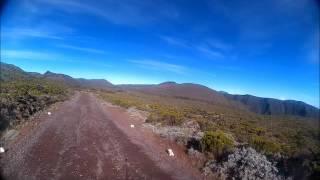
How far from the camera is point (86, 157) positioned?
1085 centimetres

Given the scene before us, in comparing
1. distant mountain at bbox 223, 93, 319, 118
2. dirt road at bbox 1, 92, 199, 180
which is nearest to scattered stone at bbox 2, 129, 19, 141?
dirt road at bbox 1, 92, 199, 180

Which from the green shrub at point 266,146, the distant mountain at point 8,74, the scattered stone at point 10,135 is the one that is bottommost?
the scattered stone at point 10,135

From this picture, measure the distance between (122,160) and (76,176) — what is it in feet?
7.89

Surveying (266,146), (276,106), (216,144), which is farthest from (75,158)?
(276,106)

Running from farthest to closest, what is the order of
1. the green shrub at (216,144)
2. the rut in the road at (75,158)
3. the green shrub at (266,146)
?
1. the green shrub at (266,146)
2. the green shrub at (216,144)
3. the rut in the road at (75,158)

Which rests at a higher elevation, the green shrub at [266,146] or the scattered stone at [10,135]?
the green shrub at [266,146]

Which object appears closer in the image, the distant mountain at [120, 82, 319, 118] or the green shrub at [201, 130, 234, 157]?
the green shrub at [201, 130, 234, 157]

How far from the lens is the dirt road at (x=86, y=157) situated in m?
8.96

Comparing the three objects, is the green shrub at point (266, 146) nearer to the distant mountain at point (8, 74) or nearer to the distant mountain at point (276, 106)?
the distant mountain at point (8, 74)

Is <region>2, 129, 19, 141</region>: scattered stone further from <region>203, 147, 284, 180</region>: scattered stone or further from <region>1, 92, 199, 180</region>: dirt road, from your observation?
<region>203, 147, 284, 180</region>: scattered stone

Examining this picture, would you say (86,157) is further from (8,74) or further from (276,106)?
(276,106)

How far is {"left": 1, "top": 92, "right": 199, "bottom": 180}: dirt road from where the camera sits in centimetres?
896

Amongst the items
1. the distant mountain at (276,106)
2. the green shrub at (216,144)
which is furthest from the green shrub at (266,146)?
the distant mountain at (276,106)

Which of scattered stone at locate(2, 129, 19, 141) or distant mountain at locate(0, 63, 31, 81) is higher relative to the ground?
distant mountain at locate(0, 63, 31, 81)
